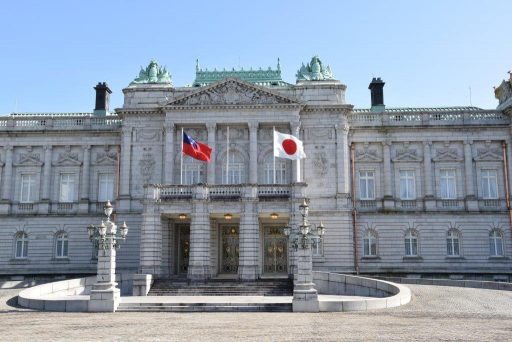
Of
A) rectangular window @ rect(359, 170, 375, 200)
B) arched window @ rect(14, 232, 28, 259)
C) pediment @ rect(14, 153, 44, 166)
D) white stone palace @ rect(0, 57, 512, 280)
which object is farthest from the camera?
pediment @ rect(14, 153, 44, 166)

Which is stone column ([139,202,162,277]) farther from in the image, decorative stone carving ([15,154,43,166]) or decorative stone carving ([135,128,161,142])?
decorative stone carving ([15,154,43,166])

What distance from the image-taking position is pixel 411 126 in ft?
155

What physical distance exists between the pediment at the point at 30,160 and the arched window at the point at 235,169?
16634mm

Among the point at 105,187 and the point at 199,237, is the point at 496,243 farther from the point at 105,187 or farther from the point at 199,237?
the point at 105,187

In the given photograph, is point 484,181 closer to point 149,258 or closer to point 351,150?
point 351,150

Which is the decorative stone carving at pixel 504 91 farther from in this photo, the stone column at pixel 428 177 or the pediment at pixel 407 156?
the pediment at pixel 407 156

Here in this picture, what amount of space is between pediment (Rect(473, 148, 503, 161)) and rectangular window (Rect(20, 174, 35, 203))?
1483 inches

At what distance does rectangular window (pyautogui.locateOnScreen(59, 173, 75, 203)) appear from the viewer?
48.8 m

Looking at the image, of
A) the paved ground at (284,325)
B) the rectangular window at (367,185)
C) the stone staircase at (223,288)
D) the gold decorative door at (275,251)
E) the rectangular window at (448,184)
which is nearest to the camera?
the paved ground at (284,325)

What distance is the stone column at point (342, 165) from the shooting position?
44.4 m

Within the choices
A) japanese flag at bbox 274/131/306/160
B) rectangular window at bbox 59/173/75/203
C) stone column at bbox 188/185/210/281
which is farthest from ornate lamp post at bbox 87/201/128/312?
rectangular window at bbox 59/173/75/203

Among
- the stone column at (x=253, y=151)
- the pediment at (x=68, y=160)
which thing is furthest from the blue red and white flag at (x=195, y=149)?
the pediment at (x=68, y=160)

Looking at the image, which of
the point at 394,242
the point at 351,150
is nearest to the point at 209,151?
the point at 351,150

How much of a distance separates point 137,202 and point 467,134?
27.7 m
